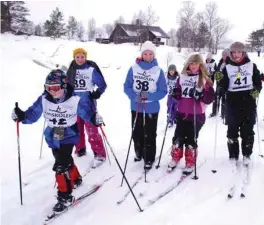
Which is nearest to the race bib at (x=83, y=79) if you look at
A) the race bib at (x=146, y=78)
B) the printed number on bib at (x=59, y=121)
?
the race bib at (x=146, y=78)

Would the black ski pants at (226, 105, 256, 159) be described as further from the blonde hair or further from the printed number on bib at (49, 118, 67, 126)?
the printed number on bib at (49, 118, 67, 126)

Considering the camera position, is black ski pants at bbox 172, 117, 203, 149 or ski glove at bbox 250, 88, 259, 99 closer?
ski glove at bbox 250, 88, 259, 99

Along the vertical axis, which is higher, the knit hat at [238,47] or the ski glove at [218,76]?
the knit hat at [238,47]

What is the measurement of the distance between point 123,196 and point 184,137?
147 centimetres

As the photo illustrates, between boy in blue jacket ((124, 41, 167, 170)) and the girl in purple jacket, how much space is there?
1.18ft

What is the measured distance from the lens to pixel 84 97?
18.0ft

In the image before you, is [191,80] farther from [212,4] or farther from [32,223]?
[212,4]

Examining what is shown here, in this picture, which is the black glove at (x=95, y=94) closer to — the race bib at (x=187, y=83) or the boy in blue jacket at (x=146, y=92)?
the boy in blue jacket at (x=146, y=92)

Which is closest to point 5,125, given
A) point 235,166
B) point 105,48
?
point 235,166

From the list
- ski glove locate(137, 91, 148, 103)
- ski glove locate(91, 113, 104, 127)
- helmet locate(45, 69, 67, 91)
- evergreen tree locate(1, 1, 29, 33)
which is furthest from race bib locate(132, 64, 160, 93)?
evergreen tree locate(1, 1, 29, 33)

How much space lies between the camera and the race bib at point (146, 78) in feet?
16.8

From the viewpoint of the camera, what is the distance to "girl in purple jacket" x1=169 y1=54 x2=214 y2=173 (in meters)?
4.83

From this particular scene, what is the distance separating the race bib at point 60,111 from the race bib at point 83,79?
1.25 meters

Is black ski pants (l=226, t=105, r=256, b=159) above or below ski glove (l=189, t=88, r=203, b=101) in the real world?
below
